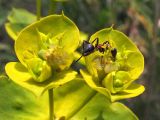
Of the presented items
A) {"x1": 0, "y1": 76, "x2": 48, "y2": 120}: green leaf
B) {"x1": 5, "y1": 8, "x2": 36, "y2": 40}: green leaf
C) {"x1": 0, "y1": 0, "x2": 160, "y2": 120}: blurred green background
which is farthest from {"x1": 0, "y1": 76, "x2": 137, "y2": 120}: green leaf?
{"x1": 0, "y1": 0, "x2": 160, "y2": 120}: blurred green background

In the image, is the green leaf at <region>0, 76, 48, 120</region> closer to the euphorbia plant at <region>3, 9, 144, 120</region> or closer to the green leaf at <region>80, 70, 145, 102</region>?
the euphorbia plant at <region>3, 9, 144, 120</region>

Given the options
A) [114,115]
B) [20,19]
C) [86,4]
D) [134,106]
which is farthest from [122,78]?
[86,4]

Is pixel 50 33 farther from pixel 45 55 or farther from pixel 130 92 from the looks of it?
pixel 130 92

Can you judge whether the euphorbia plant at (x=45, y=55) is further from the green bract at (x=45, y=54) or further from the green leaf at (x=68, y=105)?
the green leaf at (x=68, y=105)

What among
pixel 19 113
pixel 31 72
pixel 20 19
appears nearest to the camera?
pixel 31 72

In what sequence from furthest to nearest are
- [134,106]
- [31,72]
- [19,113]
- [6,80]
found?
[134,106] < [19,113] < [6,80] < [31,72]

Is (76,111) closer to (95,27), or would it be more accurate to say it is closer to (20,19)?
(20,19)

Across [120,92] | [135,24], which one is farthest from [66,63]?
[135,24]
